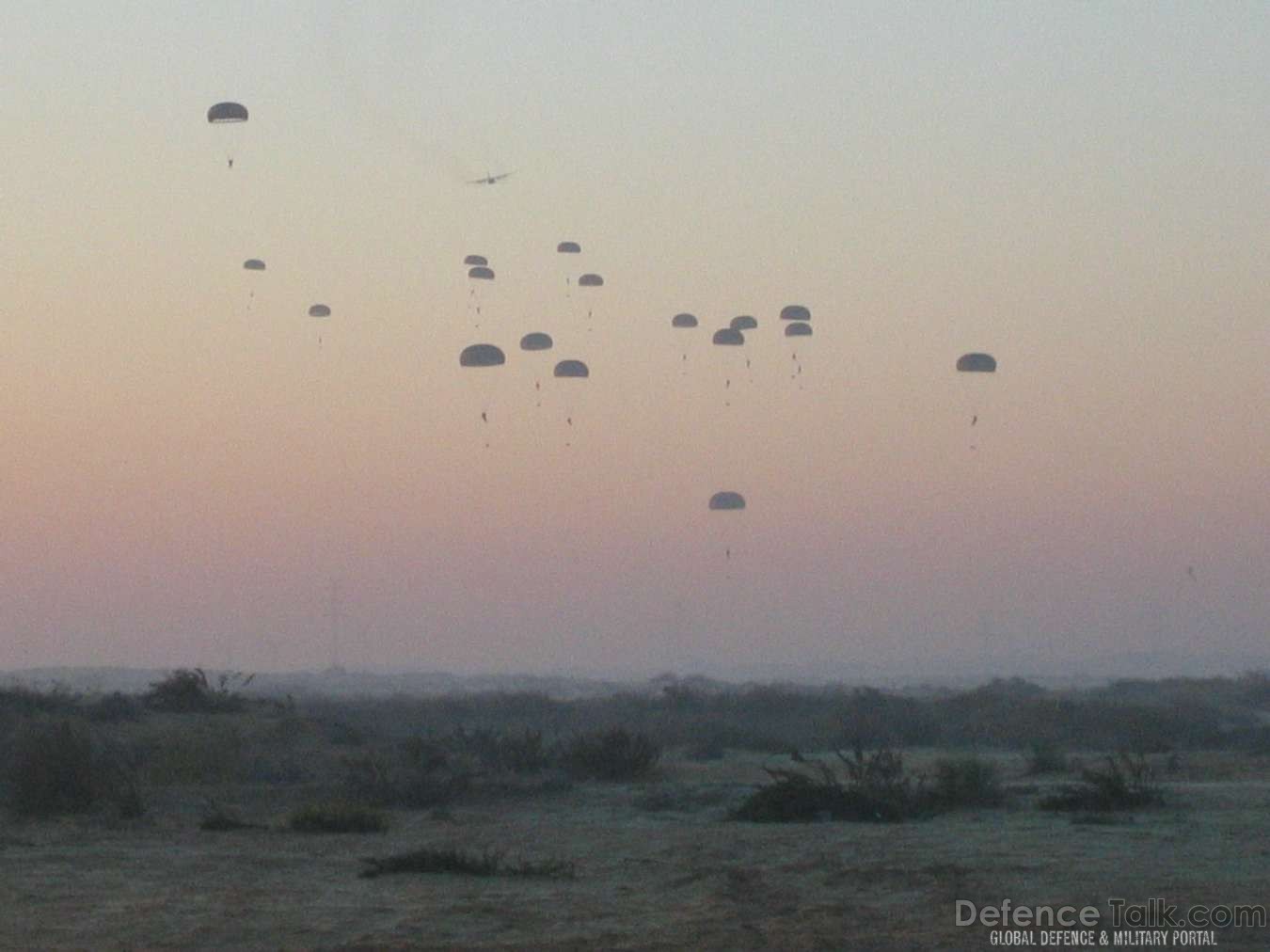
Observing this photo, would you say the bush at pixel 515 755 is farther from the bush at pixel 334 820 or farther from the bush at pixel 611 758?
the bush at pixel 334 820

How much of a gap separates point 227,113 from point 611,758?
672 inches

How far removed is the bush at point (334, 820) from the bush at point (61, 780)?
2655 millimetres

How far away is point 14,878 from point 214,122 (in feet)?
78.9

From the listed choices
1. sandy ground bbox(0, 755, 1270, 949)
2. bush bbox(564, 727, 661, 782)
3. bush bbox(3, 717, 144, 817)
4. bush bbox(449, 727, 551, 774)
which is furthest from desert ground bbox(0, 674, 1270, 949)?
bush bbox(449, 727, 551, 774)

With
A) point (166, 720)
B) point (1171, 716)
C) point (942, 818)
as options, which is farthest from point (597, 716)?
point (942, 818)

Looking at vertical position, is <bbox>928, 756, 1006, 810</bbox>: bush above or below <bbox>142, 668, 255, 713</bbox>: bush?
below

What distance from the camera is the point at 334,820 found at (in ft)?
79.6

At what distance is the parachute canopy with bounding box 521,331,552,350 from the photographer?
42750 millimetres

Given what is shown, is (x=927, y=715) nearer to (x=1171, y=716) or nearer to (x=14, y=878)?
(x=1171, y=716)

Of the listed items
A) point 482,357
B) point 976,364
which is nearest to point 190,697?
point 482,357

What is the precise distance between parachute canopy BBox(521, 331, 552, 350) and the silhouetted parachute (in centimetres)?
753

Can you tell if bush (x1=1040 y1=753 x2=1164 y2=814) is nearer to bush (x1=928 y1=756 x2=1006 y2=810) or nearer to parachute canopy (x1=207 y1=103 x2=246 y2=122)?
bush (x1=928 y1=756 x2=1006 y2=810)

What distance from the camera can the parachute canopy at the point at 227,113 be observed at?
40750mm

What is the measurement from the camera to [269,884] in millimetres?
19281
